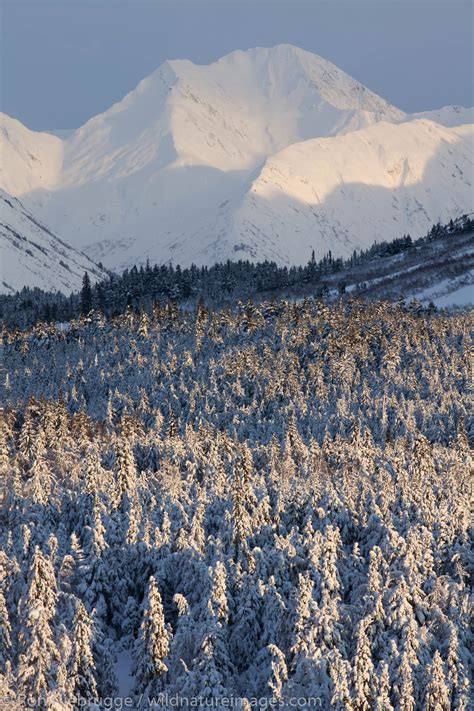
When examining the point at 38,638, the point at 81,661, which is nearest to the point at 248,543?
the point at 81,661

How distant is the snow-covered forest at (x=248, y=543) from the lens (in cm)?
5184

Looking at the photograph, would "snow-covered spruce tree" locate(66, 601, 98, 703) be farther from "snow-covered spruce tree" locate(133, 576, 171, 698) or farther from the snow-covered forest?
"snow-covered spruce tree" locate(133, 576, 171, 698)

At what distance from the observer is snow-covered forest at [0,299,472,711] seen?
5184 centimetres

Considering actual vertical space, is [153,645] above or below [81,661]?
above

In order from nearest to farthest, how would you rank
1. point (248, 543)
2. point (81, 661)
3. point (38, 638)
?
point (38, 638)
point (81, 661)
point (248, 543)

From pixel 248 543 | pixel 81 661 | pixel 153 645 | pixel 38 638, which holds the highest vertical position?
pixel 248 543

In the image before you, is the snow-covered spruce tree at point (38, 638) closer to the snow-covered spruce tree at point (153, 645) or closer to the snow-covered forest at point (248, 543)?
the snow-covered forest at point (248, 543)

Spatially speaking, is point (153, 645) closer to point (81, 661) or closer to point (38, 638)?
point (81, 661)

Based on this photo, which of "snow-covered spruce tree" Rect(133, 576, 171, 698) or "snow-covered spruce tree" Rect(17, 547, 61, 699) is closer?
"snow-covered spruce tree" Rect(17, 547, 61, 699)

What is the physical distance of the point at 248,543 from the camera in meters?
62.8

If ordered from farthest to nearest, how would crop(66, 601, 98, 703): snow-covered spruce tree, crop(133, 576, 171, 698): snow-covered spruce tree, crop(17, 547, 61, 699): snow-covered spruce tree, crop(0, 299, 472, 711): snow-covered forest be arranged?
1. crop(133, 576, 171, 698): snow-covered spruce tree
2. crop(0, 299, 472, 711): snow-covered forest
3. crop(66, 601, 98, 703): snow-covered spruce tree
4. crop(17, 547, 61, 699): snow-covered spruce tree

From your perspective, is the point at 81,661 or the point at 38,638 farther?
the point at 81,661

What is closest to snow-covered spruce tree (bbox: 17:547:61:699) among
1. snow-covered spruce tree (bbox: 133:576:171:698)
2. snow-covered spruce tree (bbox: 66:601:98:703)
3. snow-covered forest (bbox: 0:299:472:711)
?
snow-covered forest (bbox: 0:299:472:711)

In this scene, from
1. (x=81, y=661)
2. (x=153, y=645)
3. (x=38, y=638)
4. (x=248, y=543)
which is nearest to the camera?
(x=38, y=638)
